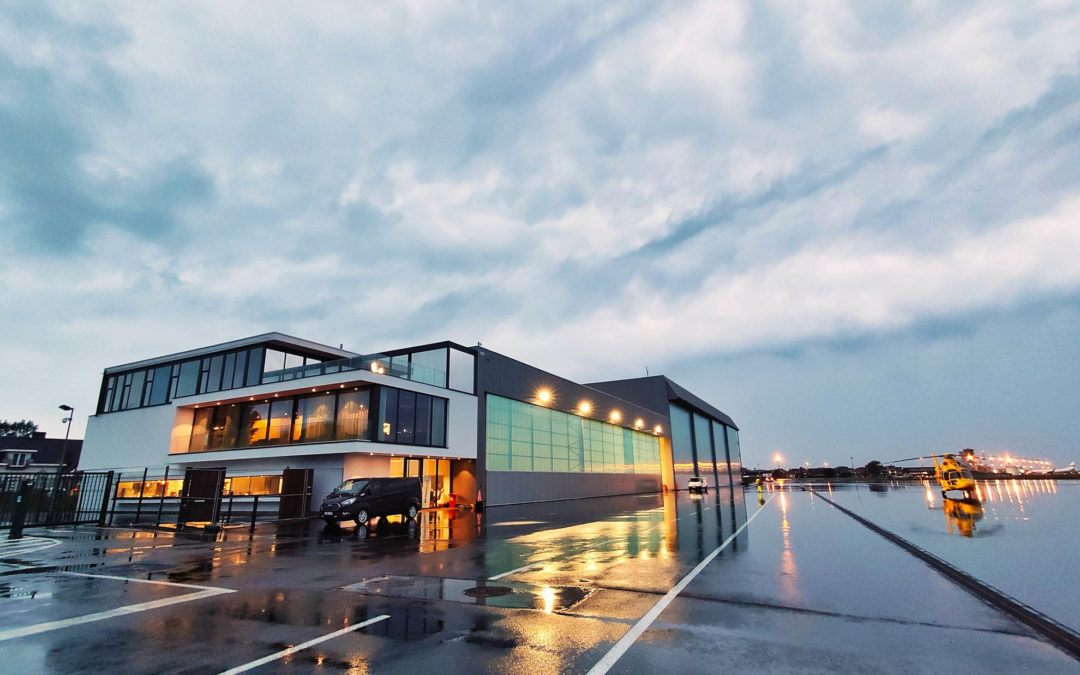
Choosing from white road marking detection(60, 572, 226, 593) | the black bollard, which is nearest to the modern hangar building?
the black bollard

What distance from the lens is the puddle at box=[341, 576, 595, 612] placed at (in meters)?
7.28

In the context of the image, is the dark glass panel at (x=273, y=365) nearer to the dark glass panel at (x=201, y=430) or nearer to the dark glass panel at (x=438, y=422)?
the dark glass panel at (x=201, y=430)

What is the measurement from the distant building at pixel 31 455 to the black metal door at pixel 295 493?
48.4 m

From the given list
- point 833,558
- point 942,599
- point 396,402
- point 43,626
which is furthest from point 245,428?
point 942,599

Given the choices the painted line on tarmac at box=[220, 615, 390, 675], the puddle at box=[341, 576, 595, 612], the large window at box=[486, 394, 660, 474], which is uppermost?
the large window at box=[486, 394, 660, 474]

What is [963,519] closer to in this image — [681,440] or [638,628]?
[638,628]

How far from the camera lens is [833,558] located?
10.8 metres

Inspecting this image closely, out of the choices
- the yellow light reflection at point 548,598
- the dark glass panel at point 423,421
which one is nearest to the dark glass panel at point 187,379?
the dark glass panel at point 423,421

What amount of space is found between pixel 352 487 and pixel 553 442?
842 inches

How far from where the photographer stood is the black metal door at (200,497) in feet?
71.4

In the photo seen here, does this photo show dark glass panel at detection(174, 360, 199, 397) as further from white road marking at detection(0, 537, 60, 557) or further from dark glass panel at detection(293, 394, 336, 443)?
white road marking at detection(0, 537, 60, 557)

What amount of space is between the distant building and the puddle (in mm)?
67400

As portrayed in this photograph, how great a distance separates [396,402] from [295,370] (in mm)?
7076

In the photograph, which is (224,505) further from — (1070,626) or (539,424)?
(1070,626)
